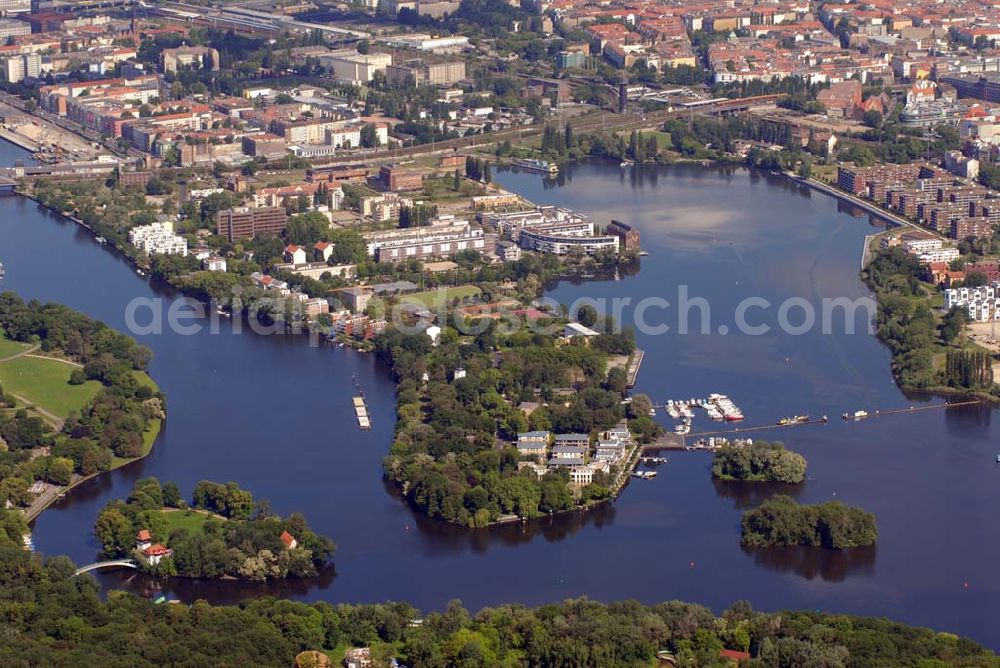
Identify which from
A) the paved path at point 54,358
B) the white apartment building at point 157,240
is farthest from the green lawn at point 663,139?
the paved path at point 54,358

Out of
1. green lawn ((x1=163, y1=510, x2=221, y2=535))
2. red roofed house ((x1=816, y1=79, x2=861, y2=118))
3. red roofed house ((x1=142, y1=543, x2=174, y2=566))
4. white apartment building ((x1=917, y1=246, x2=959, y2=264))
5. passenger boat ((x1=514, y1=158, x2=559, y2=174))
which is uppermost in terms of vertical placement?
white apartment building ((x1=917, y1=246, x2=959, y2=264))

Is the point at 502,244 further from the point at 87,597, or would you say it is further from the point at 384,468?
the point at 87,597

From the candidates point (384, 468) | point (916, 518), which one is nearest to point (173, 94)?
point (384, 468)

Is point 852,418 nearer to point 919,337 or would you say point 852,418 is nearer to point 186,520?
point 919,337

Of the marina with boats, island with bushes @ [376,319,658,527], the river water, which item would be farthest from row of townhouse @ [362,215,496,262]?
the marina with boats

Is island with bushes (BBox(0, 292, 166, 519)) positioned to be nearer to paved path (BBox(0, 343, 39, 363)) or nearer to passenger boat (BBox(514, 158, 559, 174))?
paved path (BBox(0, 343, 39, 363))

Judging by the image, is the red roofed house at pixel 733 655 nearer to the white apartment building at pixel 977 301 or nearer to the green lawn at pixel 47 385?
the green lawn at pixel 47 385

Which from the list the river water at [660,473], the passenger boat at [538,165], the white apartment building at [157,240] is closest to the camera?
the river water at [660,473]

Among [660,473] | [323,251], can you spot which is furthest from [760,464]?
[323,251]
